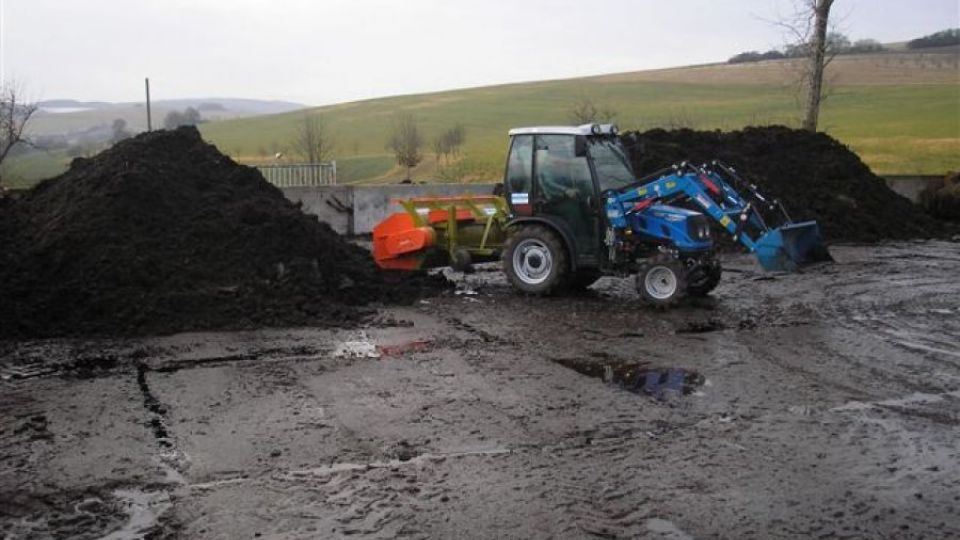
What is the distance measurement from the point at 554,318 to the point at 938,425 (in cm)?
478

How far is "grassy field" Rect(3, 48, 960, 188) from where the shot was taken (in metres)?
38.7

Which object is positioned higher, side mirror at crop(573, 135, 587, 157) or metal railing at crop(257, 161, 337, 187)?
side mirror at crop(573, 135, 587, 157)

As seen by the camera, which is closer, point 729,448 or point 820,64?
point 729,448

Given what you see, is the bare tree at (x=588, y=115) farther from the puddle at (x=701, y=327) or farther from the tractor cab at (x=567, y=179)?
the puddle at (x=701, y=327)

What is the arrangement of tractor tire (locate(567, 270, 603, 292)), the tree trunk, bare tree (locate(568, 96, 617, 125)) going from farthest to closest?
bare tree (locate(568, 96, 617, 125)) < the tree trunk < tractor tire (locate(567, 270, 603, 292))

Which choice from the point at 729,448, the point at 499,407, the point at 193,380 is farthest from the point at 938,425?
the point at 193,380

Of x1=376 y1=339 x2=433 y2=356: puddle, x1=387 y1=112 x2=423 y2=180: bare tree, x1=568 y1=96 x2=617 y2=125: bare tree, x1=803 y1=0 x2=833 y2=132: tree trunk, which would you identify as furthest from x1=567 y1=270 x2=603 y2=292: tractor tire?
x1=387 y1=112 x2=423 y2=180: bare tree

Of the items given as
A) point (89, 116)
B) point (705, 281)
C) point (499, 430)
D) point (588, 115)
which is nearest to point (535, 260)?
point (705, 281)

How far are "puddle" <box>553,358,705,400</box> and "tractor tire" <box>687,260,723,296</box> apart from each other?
343 cm

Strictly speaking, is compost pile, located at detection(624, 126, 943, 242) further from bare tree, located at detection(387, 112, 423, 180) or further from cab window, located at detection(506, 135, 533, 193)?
bare tree, located at detection(387, 112, 423, 180)

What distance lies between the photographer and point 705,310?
36.0 feet

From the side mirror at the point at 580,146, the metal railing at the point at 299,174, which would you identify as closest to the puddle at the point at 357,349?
the side mirror at the point at 580,146

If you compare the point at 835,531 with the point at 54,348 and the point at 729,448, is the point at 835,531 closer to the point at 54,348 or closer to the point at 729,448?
the point at 729,448

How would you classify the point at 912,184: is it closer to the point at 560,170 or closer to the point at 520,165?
the point at 560,170
